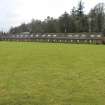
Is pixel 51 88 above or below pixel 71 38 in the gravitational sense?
above

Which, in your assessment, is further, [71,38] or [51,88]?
[71,38]

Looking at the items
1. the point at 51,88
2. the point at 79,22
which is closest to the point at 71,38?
the point at 79,22

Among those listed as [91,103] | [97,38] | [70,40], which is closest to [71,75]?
[91,103]

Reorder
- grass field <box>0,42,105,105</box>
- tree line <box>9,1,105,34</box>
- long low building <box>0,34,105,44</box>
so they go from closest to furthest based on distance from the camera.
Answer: grass field <box>0,42,105,105</box>, long low building <box>0,34,105,44</box>, tree line <box>9,1,105,34</box>

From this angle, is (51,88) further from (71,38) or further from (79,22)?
(79,22)

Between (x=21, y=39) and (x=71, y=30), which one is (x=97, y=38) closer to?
(x=21, y=39)

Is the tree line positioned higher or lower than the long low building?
higher

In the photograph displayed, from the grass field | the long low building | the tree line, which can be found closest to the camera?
the grass field

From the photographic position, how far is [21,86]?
1175 centimetres

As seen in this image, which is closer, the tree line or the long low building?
the long low building

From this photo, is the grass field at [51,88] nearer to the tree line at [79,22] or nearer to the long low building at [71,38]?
the long low building at [71,38]

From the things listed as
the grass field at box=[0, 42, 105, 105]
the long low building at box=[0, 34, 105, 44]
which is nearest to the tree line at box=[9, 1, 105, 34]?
the long low building at box=[0, 34, 105, 44]

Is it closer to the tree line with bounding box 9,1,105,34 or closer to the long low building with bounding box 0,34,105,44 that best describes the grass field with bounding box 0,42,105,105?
the long low building with bounding box 0,34,105,44

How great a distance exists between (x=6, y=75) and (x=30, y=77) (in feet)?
3.65
